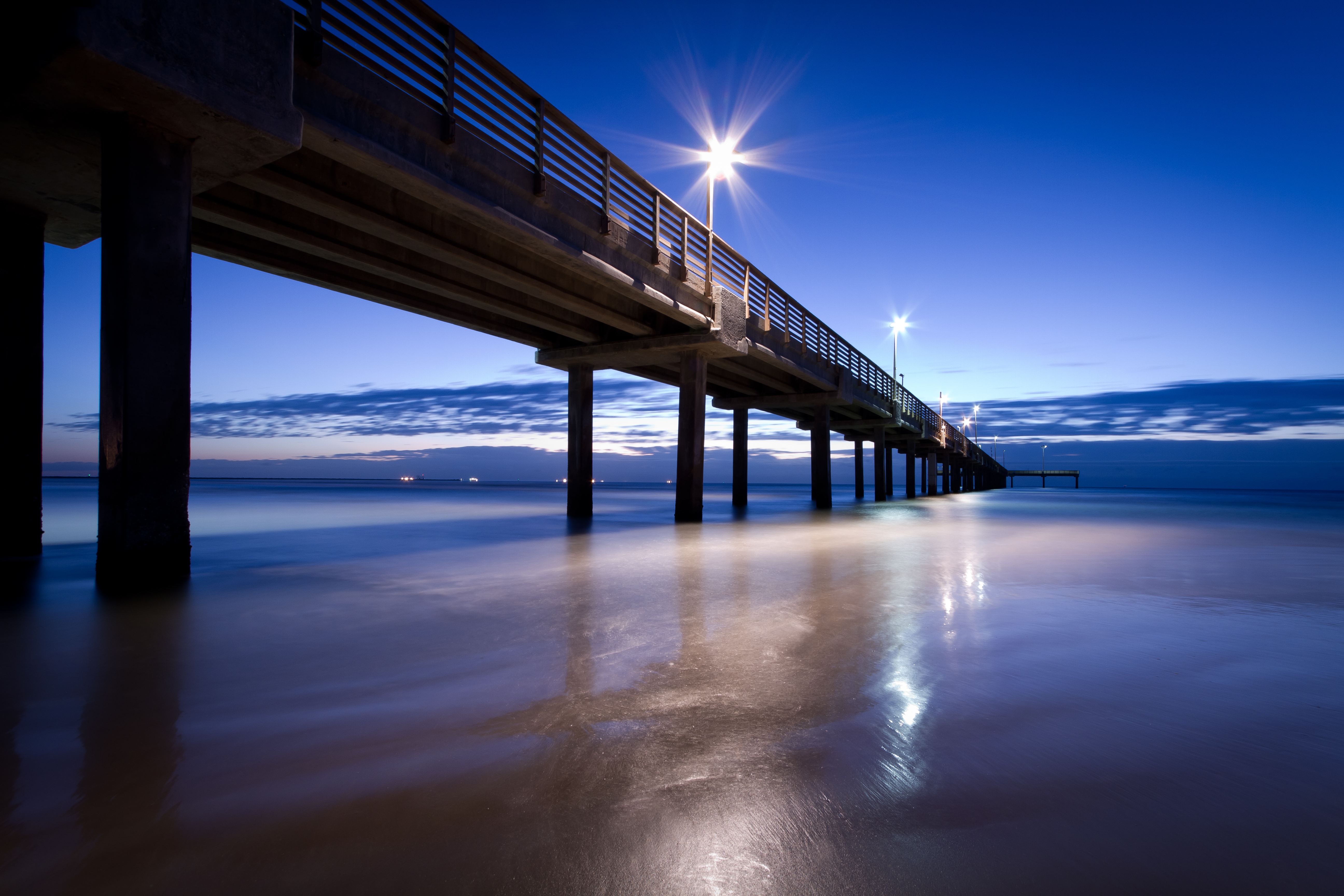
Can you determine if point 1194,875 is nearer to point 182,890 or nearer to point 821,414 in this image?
point 182,890

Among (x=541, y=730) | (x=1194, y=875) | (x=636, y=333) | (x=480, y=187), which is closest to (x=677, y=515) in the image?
(x=636, y=333)

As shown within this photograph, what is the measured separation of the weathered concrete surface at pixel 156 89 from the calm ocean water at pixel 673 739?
4758 mm

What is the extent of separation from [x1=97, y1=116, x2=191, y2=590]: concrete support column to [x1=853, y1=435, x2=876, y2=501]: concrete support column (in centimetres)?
3806

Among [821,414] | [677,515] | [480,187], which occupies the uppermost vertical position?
[480,187]

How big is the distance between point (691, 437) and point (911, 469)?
122 feet

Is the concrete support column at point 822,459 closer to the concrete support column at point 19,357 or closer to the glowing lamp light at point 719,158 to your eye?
the glowing lamp light at point 719,158

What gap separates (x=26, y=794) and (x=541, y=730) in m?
1.86

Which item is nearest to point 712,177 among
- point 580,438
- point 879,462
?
point 580,438

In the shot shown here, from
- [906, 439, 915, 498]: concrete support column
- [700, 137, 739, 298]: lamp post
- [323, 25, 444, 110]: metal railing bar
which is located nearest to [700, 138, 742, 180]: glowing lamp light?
[700, 137, 739, 298]: lamp post

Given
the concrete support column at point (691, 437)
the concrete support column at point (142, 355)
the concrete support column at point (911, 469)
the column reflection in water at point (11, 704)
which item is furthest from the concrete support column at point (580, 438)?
the concrete support column at point (911, 469)

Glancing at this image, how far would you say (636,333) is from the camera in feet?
57.5

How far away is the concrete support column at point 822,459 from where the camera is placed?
2714 cm

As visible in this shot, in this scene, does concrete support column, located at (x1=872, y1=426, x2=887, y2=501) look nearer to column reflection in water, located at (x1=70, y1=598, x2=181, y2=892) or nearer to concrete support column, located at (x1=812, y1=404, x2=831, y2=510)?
concrete support column, located at (x1=812, y1=404, x2=831, y2=510)

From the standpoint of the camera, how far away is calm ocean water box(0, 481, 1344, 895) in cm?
186
